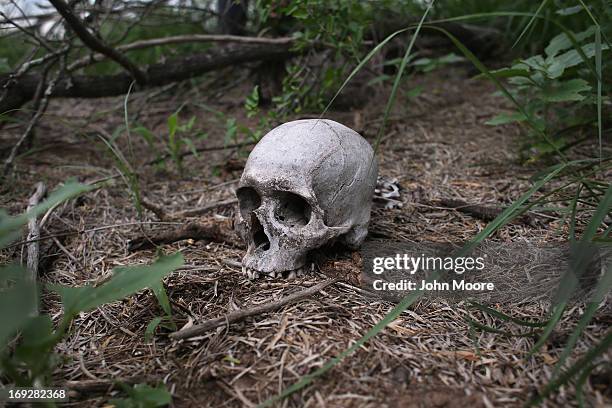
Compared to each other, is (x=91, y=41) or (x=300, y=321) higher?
(x=91, y=41)

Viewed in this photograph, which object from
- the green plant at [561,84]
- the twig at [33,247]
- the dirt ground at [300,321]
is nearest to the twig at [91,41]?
the dirt ground at [300,321]

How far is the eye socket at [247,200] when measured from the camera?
2084mm

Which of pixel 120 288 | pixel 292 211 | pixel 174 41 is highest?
pixel 174 41

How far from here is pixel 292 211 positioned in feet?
6.86

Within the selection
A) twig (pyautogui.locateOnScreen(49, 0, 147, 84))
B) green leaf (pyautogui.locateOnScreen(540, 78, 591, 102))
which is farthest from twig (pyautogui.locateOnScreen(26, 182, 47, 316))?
green leaf (pyautogui.locateOnScreen(540, 78, 591, 102))

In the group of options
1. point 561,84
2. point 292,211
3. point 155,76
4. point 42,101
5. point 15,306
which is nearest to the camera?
point 15,306

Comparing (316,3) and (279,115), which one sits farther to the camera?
(279,115)

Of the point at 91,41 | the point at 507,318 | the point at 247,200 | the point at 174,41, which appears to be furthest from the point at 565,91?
the point at 91,41

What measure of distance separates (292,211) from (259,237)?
0.21 m

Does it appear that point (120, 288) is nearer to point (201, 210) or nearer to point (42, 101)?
point (201, 210)

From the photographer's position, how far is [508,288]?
1844 mm

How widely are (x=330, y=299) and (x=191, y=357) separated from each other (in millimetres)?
588

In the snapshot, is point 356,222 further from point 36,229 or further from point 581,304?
point 36,229

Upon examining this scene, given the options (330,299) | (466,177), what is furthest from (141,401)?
(466,177)
